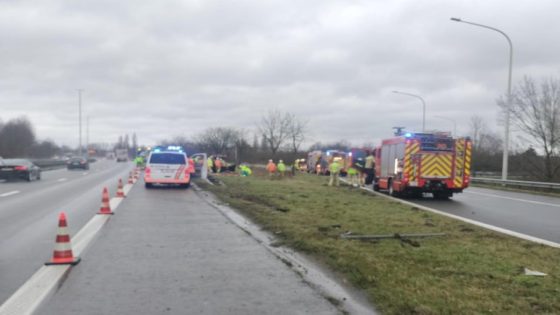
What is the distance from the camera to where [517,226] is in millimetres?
12477

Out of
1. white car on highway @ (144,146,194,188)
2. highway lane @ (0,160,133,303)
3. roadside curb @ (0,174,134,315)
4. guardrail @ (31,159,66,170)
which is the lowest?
Result: guardrail @ (31,159,66,170)

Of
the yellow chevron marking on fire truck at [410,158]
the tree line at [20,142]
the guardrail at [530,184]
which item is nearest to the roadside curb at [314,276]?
the yellow chevron marking on fire truck at [410,158]

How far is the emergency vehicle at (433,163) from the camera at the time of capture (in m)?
19.9

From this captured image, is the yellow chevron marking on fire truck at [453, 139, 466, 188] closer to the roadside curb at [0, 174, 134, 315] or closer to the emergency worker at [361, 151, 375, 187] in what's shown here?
the emergency worker at [361, 151, 375, 187]

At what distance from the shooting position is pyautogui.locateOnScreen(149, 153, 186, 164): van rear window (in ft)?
78.3

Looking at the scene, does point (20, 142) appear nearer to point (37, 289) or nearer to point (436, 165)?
point (436, 165)

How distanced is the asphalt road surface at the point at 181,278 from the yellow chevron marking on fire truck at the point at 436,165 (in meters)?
10.9

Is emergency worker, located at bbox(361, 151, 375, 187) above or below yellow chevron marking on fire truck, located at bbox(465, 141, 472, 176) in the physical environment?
below

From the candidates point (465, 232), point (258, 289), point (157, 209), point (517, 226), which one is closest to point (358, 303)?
point (258, 289)

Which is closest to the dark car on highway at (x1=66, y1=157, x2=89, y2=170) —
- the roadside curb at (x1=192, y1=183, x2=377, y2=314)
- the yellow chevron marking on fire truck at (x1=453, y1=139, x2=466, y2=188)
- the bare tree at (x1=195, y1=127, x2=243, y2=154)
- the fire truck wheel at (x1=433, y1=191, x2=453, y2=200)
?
the bare tree at (x1=195, y1=127, x2=243, y2=154)

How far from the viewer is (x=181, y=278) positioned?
674cm

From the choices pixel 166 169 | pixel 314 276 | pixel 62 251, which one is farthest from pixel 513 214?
pixel 166 169

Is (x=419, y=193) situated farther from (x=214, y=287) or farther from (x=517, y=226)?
(x=214, y=287)

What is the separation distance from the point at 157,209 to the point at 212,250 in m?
6.65
